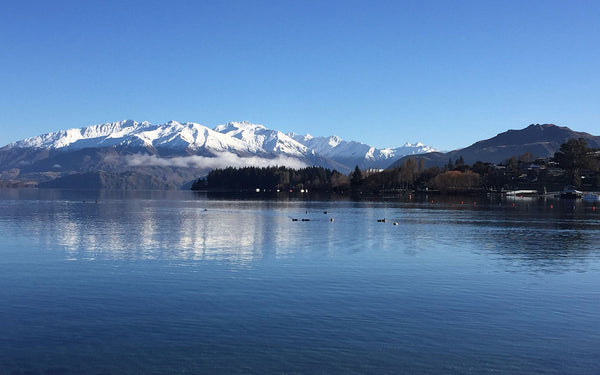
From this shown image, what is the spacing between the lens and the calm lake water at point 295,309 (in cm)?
2573

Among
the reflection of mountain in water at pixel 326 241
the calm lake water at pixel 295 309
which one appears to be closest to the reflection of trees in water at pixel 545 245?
the reflection of mountain in water at pixel 326 241

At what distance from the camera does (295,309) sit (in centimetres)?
3500

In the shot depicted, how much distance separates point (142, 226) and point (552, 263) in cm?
6858

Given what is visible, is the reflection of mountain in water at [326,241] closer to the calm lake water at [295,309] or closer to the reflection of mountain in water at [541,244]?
the reflection of mountain in water at [541,244]

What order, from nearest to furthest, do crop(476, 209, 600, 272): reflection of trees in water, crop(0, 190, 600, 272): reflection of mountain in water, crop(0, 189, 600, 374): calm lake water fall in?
crop(0, 189, 600, 374): calm lake water, crop(476, 209, 600, 272): reflection of trees in water, crop(0, 190, 600, 272): reflection of mountain in water

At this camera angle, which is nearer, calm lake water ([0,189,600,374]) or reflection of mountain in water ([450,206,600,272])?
calm lake water ([0,189,600,374])

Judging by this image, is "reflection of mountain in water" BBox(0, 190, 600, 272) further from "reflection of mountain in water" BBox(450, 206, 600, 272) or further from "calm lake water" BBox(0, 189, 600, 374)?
"calm lake water" BBox(0, 189, 600, 374)

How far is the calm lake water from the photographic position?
84.4 ft

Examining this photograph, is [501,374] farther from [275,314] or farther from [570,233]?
[570,233]

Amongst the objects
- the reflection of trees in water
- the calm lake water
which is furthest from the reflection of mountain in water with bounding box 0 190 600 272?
the calm lake water

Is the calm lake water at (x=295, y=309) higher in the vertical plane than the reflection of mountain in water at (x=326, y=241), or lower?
lower

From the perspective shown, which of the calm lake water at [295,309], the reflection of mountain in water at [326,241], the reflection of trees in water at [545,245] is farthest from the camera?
the reflection of mountain in water at [326,241]

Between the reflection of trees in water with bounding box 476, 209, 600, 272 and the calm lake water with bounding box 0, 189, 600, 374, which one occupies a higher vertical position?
the reflection of trees in water with bounding box 476, 209, 600, 272

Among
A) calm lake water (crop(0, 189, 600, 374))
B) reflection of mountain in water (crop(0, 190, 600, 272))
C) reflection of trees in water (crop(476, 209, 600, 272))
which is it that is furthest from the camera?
reflection of mountain in water (crop(0, 190, 600, 272))
